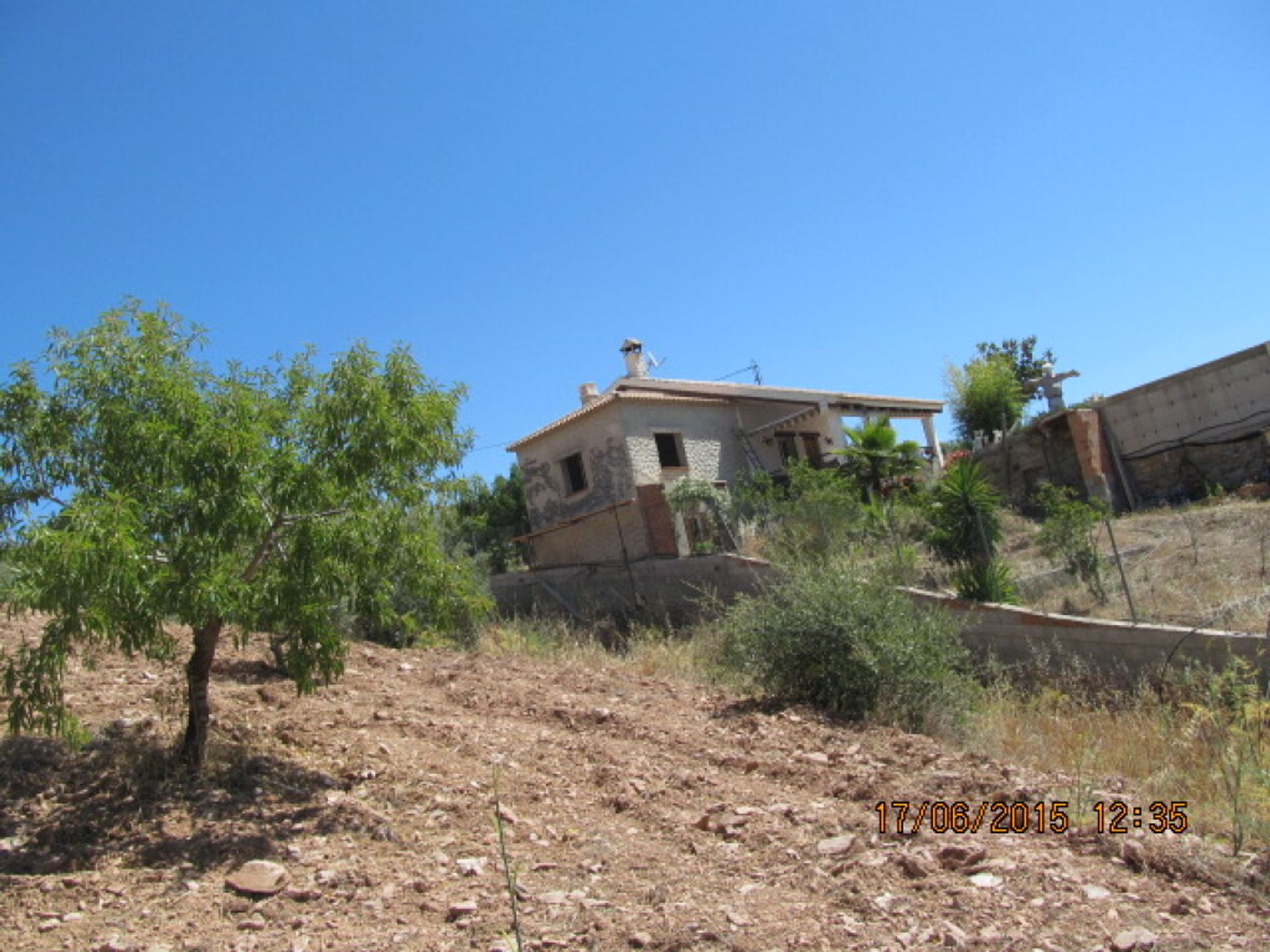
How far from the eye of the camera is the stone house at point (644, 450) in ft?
67.3

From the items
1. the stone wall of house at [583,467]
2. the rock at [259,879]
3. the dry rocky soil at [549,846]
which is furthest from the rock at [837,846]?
the stone wall of house at [583,467]

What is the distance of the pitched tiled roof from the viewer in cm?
2086

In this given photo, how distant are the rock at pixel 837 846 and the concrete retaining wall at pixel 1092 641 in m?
4.97

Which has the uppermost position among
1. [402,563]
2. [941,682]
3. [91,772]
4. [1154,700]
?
[402,563]

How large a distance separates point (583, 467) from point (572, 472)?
2.72 feet

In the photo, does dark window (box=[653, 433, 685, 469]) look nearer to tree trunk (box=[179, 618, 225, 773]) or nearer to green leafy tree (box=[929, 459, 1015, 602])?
green leafy tree (box=[929, 459, 1015, 602])

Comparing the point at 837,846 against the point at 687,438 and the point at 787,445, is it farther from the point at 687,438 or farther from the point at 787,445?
the point at 787,445

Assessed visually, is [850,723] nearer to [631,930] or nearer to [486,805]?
[486,805]

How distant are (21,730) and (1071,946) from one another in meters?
6.41

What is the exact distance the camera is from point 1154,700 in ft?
25.9

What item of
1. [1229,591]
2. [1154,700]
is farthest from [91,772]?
[1229,591]

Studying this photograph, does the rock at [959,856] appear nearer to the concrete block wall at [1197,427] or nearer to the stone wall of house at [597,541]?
the stone wall of house at [597,541]

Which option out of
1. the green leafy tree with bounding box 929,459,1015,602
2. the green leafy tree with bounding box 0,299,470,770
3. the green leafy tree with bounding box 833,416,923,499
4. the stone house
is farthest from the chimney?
the green leafy tree with bounding box 0,299,470,770

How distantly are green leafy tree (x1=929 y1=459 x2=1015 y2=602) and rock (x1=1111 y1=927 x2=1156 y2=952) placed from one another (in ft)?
27.0
